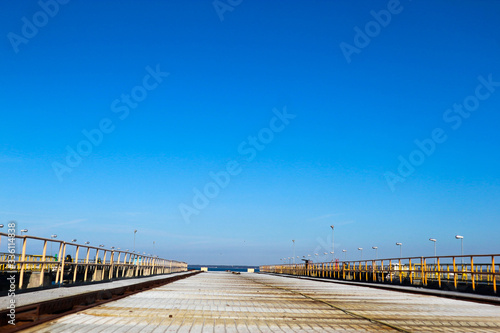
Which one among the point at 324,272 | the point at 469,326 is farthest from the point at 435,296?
the point at 324,272

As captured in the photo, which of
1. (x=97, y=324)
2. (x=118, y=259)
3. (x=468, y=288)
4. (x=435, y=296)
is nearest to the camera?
(x=97, y=324)

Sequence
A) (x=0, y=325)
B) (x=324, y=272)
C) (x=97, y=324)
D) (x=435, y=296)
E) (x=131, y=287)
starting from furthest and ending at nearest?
(x=324, y=272)
(x=435, y=296)
(x=131, y=287)
(x=97, y=324)
(x=0, y=325)

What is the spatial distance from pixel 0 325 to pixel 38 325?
52cm

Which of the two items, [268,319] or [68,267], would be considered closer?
[268,319]

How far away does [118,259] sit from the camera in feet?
75.4

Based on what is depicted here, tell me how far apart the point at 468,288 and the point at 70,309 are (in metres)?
14.9

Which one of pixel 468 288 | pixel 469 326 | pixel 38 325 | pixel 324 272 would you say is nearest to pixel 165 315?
pixel 38 325

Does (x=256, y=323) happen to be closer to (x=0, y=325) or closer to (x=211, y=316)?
(x=211, y=316)

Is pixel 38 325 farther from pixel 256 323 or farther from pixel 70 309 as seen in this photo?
pixel 256 323

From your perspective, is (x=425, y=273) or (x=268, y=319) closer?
(x=268, y=319)

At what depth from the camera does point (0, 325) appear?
253 inches

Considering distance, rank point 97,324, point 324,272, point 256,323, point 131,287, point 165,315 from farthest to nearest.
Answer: point 324,272 < point 131,287 < point 165,315 < point 256,323 < point 97,324

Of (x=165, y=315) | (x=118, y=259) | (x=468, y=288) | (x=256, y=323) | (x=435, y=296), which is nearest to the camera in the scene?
(x=256, y=323)

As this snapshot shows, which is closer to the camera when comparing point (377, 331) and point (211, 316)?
point (377, 331)
